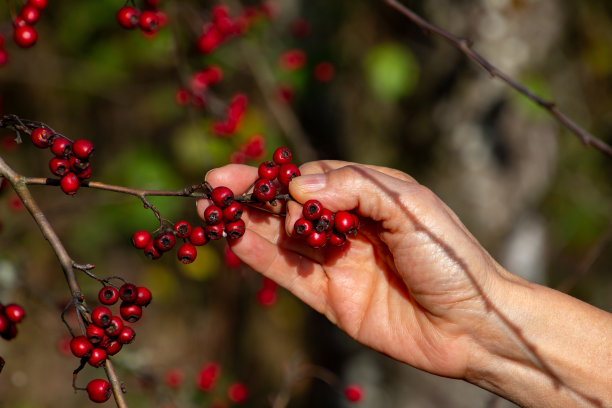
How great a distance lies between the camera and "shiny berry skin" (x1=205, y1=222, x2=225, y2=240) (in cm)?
170

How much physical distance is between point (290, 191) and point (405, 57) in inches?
85.4

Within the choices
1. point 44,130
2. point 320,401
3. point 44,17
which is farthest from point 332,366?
point 44,17

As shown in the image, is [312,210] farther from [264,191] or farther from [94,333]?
[94,333]

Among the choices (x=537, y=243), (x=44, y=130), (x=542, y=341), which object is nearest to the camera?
(x=44, y=130)

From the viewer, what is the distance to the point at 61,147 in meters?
1.48

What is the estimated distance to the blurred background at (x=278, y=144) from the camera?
3186mm

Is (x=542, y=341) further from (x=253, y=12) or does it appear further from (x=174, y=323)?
(x=174, y=323)

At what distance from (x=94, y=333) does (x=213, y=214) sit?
53cm

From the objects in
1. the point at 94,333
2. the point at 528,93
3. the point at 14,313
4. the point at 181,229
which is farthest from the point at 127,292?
the point at 528,93

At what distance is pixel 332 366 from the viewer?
14.8ft

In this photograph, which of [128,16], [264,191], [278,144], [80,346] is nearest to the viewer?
[80,346]

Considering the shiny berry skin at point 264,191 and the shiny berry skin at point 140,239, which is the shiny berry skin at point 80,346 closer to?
the shiny berry skin at point 140,239

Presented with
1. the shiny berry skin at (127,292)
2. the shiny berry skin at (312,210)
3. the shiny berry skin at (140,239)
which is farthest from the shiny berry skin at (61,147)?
the shiny berry skin at (312,210)

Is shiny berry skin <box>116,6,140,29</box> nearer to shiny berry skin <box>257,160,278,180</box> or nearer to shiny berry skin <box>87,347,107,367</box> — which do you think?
shiny berry skin <box>257,160,278,180</box>
